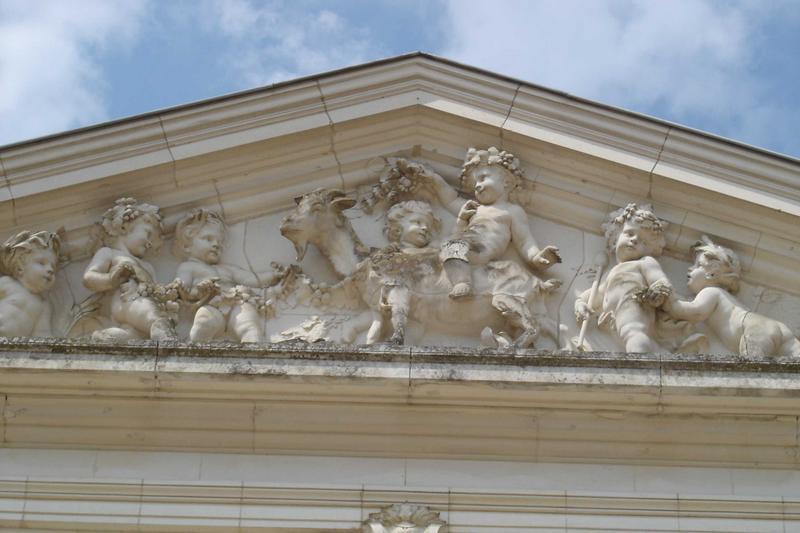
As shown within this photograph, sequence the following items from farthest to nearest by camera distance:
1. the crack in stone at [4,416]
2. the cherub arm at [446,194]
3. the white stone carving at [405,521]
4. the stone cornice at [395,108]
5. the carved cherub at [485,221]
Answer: the cherub arm at [446,194] < the stone cornice at [395,108] < the carved cherub at [485,221] < the crack in stone at [4,416] < the white stone carving at [405,521]

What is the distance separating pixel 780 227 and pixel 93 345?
467cm

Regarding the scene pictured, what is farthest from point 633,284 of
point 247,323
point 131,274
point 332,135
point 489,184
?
point 131,274

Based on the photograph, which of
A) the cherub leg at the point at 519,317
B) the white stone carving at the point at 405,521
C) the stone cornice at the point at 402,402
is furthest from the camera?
the cherub leg at the point at 519,317

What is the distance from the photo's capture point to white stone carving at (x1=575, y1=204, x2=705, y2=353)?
11812 mm

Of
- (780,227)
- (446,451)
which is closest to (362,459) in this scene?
(446,451)

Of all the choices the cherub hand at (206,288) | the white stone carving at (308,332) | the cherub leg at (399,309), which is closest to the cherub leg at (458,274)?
the cherub leg at (399,309)

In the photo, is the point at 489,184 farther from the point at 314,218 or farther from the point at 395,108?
the point at 314,218

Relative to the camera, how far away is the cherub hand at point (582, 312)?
470 inches

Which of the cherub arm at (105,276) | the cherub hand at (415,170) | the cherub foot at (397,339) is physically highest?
the cherub hand at (415,170)

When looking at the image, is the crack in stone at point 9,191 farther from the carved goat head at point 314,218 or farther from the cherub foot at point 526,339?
the cherub foot at point 526,339

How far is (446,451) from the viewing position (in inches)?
444

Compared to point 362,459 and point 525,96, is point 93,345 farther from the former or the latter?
point 525,96

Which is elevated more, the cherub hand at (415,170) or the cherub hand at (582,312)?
the cherub hand at (415,170)

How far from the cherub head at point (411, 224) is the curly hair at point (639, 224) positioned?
1.18m
